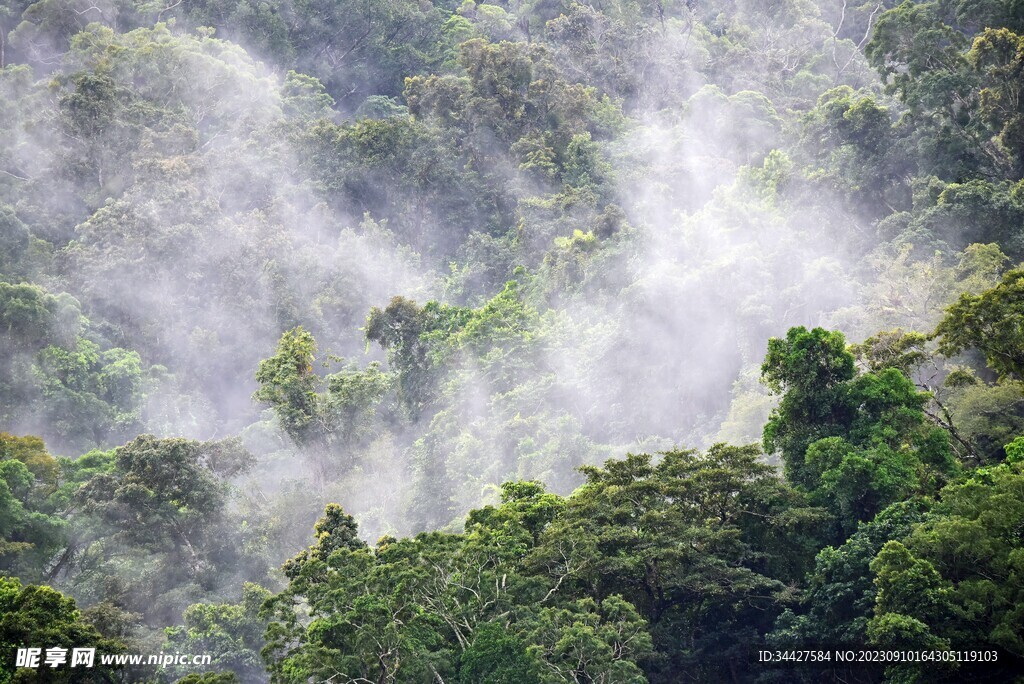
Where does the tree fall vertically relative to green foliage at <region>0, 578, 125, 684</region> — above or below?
above

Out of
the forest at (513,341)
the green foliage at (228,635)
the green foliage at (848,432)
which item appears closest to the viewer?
the forest at (513,341)

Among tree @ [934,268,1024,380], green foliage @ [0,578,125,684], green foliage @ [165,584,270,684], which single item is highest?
tree @ [934,268,1024,380]

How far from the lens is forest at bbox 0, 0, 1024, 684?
2203 centimetres

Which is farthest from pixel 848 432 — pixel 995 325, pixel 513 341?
pixel 513 341

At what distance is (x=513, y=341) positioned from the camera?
39.3 metres

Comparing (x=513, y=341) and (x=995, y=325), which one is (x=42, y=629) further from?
(x=513, y=341)

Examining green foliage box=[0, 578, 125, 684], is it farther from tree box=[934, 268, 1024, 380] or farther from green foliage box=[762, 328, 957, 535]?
tree box=[934, 268, 1024, 380]

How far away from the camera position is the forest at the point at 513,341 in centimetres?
2203

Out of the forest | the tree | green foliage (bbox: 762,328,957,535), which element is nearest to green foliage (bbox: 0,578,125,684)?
the forest

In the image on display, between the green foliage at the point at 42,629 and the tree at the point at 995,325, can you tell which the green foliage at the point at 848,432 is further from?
the green foliage at the point at 42,629

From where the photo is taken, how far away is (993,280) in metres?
33.1

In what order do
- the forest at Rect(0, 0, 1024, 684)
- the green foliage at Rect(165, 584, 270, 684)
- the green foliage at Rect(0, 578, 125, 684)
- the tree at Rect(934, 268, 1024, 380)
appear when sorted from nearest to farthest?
the green foliage at Rect(0, 578, 125, 684) → the forest at Rect(0, 0, 1024, 684) → the tree at Rect(934, 268, 1024, 380) → the green foliage at Rect(165, 584, 270, 684)

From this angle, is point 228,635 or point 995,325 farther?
point 228,635

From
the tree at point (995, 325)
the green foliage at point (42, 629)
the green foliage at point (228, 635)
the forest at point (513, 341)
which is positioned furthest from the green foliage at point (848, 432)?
the green foliage at point (42, 629)
